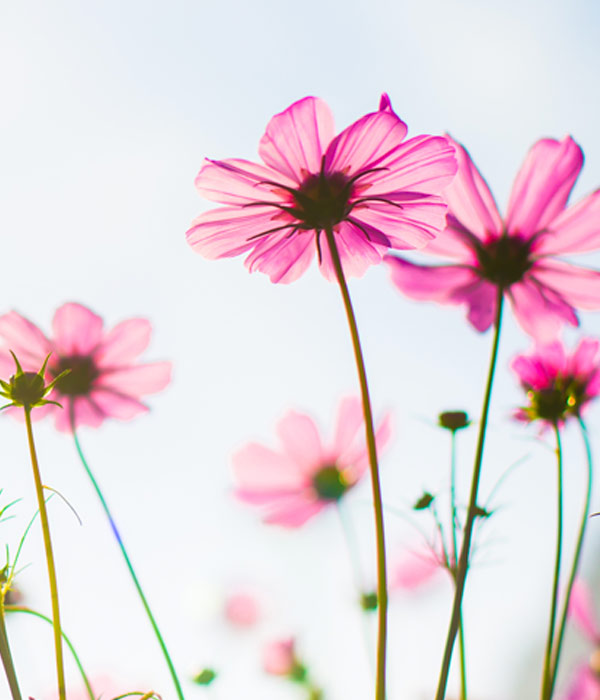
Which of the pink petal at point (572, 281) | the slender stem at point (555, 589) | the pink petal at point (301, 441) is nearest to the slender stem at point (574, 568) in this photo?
the slender stem at point (555, 589)

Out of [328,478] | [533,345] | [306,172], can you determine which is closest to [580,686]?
[328,478]

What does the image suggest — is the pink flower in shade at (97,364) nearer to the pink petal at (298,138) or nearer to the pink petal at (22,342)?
the pink petal at (22,342)

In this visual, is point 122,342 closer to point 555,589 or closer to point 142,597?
point 142,597

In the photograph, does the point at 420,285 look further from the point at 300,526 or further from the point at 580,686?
the point at 580,686

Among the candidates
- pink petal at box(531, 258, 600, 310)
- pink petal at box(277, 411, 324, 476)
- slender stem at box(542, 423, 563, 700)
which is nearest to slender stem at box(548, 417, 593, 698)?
slender stem at box(542, 423, 563, 700)

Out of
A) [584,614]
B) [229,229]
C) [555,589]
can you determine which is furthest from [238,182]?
[584,614]
